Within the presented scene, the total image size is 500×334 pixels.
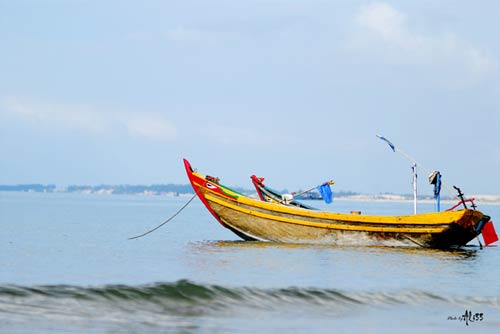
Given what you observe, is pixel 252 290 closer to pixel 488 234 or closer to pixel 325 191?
pixel 325 191

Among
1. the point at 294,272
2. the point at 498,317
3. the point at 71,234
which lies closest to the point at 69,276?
the point at 294,272

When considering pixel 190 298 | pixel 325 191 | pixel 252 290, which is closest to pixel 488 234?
pixel 325 191

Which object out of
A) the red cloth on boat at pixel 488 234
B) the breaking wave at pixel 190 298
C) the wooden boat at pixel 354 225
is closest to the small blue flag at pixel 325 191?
the wooden boat at pixel 354 225

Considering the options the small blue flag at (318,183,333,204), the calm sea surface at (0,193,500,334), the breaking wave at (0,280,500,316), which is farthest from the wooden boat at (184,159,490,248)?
the breaking wave at (0,280,500,316)

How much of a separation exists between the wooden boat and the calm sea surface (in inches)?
15.5

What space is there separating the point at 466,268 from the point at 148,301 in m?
11.9

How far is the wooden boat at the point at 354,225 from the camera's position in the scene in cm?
2884

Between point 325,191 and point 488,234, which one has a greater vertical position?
A: point 325,191

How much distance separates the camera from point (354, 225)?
2906cm

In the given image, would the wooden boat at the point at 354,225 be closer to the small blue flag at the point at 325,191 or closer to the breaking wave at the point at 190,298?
the small blue flag at the point at 325,191

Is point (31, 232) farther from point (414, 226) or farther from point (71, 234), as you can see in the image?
point (414, 226)

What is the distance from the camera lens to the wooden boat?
2884cm

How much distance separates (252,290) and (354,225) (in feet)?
31.3

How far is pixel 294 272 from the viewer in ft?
78.7
